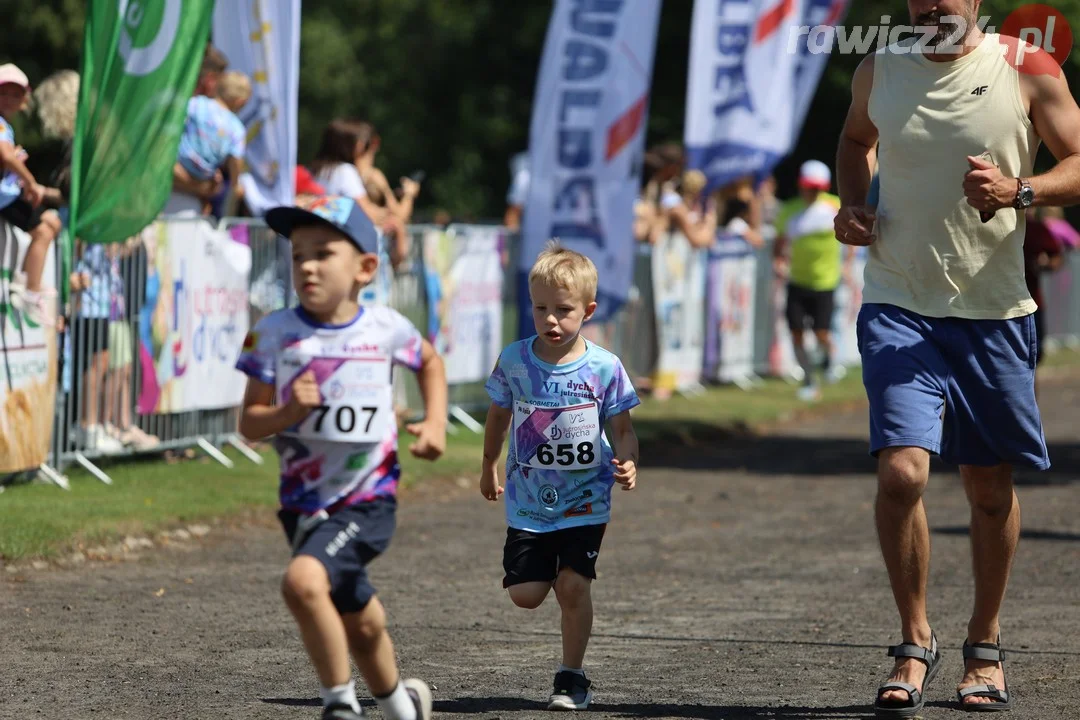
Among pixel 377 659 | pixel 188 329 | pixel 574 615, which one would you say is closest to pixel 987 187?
pixel 574 615

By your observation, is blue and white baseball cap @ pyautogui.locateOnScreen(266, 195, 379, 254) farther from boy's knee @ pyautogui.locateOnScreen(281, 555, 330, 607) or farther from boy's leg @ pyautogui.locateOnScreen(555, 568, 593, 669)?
boy's leg @ pyautogui.locateOnScreen(555, 568, 593, 669)

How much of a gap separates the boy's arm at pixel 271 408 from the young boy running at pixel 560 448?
1064 millimetres

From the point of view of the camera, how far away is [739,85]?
→ 1741 centimetres

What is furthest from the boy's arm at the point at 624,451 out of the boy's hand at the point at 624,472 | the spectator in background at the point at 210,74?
the spectator in background at the point at 210,74

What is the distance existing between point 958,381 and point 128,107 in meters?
5.65

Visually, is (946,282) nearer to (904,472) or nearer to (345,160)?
(904,472)

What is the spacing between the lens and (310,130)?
179 ft

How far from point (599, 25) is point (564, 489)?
8.58 metres

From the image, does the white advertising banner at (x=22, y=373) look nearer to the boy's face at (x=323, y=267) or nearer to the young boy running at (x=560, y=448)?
the young boy running at (x=560, y=448)

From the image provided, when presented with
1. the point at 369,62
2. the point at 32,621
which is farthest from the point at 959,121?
the point at 369,62

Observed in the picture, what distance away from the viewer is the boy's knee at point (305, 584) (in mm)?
4566

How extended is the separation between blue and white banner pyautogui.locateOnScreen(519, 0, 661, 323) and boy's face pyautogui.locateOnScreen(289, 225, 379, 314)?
353 inches

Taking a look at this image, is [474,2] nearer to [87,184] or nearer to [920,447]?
[87,184]

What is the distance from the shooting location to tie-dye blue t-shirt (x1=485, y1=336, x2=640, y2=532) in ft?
18.9
